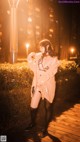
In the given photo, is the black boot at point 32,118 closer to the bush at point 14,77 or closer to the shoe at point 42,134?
the shoe at point 42,134

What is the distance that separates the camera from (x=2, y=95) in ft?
18.3

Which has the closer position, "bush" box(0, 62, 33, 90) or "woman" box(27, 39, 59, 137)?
"woman" box(27, 39, 59, 137)

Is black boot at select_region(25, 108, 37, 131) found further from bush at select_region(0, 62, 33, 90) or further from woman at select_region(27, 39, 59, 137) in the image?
bush at select_region(0, 62, 33, 90)

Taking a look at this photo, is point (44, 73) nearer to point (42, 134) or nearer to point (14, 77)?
point (42, 134)

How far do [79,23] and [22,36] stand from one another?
22.1 ft

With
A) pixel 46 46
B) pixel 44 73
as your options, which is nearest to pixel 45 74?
pixel 44 73

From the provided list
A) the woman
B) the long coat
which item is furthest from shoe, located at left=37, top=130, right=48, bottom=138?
the long coat

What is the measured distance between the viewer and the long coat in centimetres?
529

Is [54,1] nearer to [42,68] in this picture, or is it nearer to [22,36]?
[22,36]

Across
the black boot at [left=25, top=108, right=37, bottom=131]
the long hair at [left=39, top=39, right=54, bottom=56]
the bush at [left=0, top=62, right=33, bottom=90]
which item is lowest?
the black boot at [left=25, top=108, right=37, bottom=131]

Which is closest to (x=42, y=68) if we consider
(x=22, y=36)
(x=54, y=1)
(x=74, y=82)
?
(x=74, y=82)

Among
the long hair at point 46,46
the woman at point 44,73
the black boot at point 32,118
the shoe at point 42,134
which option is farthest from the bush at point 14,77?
the shoe at point 42,134

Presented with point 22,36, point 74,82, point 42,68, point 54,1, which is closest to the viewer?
point 42,68

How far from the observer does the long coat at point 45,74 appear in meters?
5.29
